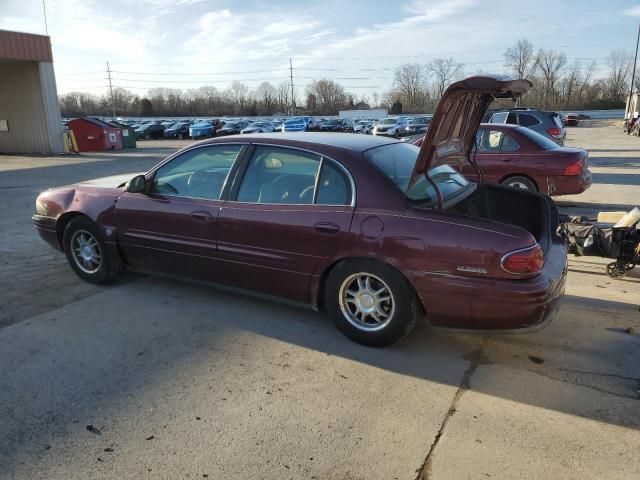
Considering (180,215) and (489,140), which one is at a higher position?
(489,140)

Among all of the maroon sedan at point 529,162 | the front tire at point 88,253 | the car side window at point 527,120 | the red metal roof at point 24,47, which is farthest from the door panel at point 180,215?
the red metal roof at point 24,47

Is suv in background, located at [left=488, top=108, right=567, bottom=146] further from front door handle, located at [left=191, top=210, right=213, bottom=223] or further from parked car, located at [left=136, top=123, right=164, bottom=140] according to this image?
parked car, located at [left=136, top=123, right=164, bottom=140]

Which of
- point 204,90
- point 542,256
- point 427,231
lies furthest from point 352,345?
point 204,90

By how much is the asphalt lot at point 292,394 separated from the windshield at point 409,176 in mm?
1093

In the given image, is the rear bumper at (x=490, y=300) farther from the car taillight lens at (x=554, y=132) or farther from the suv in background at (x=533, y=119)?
the suv in background at (x=533, y=119)

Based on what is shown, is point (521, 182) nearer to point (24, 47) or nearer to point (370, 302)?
point (370, 302)

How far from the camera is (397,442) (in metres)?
2.65

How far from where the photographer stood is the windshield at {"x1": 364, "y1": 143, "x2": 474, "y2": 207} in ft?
11.6

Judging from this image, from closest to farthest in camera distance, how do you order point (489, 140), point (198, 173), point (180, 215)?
point (180, 215), point (198, 173), point (489, 140)

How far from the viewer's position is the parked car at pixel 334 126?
4412 centimetres

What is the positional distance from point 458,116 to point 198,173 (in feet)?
7.28

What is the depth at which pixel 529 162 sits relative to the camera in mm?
8414

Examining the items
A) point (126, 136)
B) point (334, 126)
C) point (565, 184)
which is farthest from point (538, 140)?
point (334, 126)

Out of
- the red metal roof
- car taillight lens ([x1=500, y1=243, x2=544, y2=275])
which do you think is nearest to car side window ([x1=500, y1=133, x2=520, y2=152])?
car taillight lens ([x1=500, y1=243, x2=544, y2=275])
